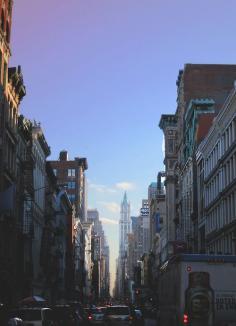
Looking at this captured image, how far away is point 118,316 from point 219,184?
3209 cm

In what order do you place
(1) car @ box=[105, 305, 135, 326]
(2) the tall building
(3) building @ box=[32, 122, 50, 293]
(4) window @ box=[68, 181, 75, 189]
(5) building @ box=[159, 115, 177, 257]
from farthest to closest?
(4) window @ box=[68, 181, 75, 189], (2) the tall building, (5) building @ box=[159, 115, 177, 257], (3) building @ box=[32, 122, 50, 293], (1) car @ box=[105, 305, 135, 326]

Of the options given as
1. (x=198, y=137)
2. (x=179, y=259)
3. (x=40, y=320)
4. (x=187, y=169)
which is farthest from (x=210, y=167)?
(x=179, y=259)

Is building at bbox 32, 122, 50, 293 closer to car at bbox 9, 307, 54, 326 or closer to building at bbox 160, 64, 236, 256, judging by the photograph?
building at bbox 160, 64, 236, 256

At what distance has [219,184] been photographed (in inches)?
2729

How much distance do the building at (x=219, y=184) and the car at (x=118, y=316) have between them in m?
21.6

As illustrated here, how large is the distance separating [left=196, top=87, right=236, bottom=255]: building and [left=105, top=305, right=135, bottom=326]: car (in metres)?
21.6

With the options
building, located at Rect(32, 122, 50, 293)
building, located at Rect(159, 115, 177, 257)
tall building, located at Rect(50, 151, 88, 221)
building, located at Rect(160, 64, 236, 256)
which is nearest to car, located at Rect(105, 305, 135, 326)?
building, located at Rect(32, 122, 50, 293)

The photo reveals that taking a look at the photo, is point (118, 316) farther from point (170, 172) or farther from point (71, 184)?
point (71, 184)

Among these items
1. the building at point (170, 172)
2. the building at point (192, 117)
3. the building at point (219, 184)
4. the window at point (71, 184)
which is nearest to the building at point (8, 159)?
the building at point (219, 184)

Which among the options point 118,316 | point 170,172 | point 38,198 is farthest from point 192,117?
point 118,316

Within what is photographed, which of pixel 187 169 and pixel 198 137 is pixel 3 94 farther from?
pixel 187 169

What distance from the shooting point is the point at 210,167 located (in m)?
76.1

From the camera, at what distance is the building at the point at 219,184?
61406mm

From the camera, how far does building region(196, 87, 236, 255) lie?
61406 mm
